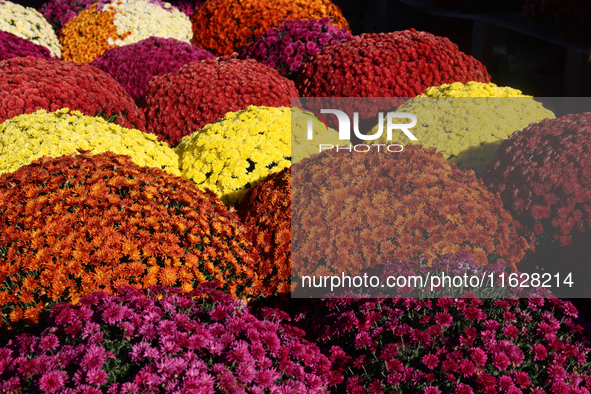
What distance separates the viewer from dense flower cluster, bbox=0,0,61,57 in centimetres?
696

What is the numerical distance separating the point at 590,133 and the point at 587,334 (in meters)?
1.23

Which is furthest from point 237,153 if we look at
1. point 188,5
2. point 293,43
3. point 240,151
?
point 188,5

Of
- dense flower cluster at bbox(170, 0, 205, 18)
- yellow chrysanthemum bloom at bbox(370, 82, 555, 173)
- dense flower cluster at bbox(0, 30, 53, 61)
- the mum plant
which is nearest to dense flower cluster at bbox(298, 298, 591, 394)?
the mum plant

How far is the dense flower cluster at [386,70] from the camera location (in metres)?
4.98

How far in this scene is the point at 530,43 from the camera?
8.87 meters

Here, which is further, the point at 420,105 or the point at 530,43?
the point at 530,43

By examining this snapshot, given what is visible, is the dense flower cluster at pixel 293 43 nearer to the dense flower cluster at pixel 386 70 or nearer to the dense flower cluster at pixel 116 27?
the dense flower cluster at pixel 386 70

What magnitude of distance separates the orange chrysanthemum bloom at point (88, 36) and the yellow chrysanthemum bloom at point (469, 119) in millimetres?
4924

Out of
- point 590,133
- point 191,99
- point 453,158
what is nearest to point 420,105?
point 453,158

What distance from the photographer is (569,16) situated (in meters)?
7.70

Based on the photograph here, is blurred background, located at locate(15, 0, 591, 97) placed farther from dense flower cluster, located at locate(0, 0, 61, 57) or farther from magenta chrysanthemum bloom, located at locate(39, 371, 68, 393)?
magenta chrysanthemum bloom, located at locate(39, 371, 68, 393)

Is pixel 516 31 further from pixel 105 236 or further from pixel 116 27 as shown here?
pixel 105 236

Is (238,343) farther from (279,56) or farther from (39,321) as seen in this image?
(279,56)

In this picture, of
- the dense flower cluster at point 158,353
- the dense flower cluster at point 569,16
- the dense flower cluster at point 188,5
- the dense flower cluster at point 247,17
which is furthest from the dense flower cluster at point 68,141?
the dense flower cluster at point 569,16
